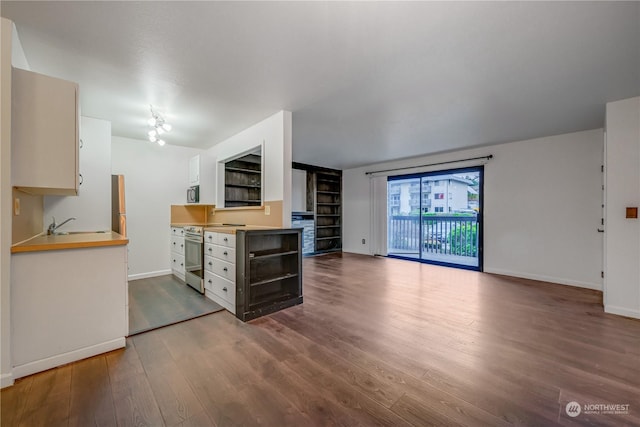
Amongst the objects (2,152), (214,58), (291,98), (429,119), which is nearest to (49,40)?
(2,152)

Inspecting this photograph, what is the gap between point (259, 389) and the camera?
161 centimetres

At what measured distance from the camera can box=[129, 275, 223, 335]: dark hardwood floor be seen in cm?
261

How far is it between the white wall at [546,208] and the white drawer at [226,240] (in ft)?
15.4

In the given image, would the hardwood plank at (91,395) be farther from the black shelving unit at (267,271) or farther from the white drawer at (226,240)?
the white drawer at (226,240)

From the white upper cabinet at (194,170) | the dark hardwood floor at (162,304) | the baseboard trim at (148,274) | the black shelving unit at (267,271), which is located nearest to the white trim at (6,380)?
the dark hardwood floor at (162,304)

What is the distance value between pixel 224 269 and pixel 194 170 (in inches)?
96.0

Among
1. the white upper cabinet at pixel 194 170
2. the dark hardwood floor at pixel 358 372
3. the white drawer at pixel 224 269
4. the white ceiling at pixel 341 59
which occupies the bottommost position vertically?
the dark hardwood floor at pixel 358 372

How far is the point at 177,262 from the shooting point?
14.2 ft

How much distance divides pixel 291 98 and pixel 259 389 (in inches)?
106

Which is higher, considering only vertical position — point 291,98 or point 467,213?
point 291,98

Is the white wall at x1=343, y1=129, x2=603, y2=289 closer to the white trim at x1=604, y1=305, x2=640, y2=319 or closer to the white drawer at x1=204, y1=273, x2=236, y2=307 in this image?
the white trim at x1=604, y1=305, x2=640, y2=319

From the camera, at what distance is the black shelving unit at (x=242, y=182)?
15.9 ft

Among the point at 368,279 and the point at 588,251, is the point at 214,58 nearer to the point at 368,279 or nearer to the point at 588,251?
the point at 368,279

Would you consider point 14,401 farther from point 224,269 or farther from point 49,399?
point 224,269
